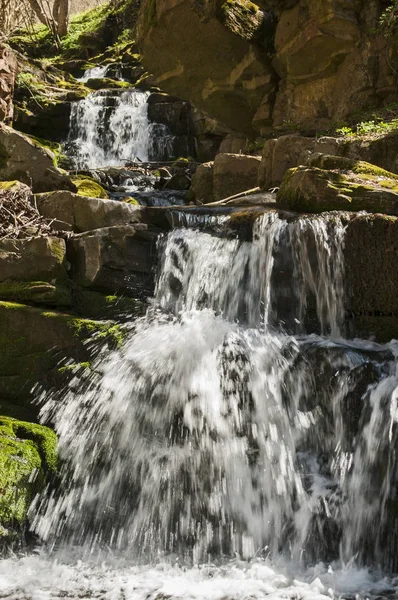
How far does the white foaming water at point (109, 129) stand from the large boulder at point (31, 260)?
35.3 ft

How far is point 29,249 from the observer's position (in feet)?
20.1

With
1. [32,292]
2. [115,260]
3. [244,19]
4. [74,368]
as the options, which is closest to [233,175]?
[244,19]

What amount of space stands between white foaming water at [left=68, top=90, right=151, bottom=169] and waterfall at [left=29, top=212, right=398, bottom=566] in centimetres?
1223

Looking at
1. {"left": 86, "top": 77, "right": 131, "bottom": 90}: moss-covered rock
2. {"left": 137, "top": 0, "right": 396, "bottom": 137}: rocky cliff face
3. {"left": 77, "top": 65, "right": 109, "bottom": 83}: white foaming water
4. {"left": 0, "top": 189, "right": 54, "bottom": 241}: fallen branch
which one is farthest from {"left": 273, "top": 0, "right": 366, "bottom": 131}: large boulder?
{"left": 77, "top": 65, "right": 109, "bottom": 83}: white foaming water

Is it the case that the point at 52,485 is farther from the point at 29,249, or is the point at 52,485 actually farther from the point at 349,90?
the point at 349,90

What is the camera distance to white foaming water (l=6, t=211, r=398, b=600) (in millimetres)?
3975

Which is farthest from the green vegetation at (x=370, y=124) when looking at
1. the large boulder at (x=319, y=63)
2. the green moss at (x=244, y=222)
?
the green moss at (x=244, y=222)

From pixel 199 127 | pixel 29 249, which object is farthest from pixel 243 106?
pixel 29 249

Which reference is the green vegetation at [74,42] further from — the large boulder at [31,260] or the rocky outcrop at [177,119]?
the large boulder at [31,260]

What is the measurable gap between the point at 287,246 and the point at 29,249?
2.81 m

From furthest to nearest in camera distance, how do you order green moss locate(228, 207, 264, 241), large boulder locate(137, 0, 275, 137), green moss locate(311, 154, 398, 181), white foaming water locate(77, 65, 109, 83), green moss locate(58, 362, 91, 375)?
white foaming water locate(77, 65, 109, 83)
large boulder locate(137, 0, 275, 137)
green moss locate(311, 154, 398, 181)
green moss locate(228, 207, 264, 241)
green moss locate(58, 362, 91, 375)

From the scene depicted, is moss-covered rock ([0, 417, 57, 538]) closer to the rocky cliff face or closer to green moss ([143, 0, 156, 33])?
the rocky cliff face

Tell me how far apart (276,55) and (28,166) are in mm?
5634

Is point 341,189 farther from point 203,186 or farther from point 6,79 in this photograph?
point 6,79
